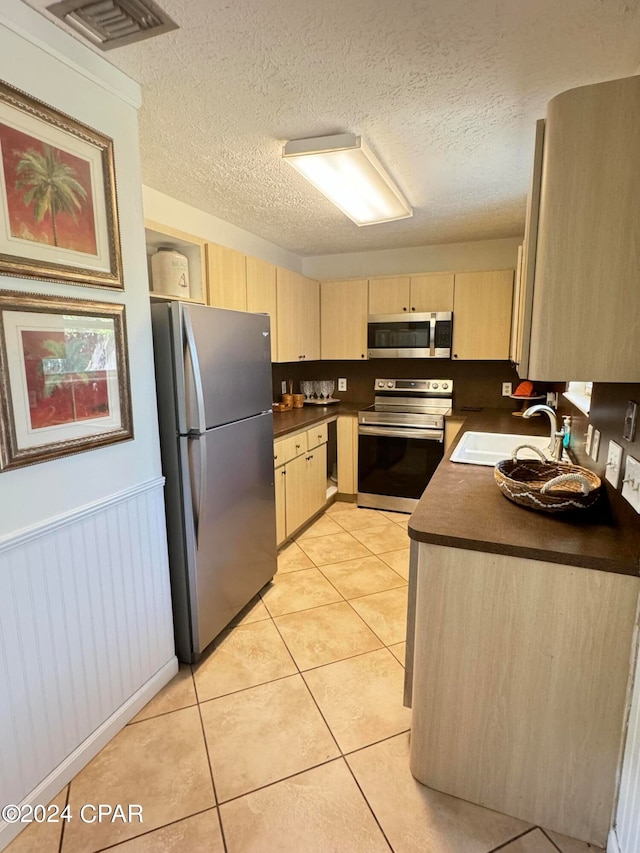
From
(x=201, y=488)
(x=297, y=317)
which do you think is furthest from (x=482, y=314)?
(x=201, y=488)

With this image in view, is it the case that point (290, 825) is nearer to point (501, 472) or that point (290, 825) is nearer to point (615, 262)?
point (501, 472)

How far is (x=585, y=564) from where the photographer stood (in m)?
1.14

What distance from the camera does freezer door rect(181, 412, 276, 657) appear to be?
1.92m

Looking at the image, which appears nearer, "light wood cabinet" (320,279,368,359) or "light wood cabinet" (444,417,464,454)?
"light wood cabinet" (444,417,464,454)

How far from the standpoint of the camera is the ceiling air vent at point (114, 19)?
1180mm

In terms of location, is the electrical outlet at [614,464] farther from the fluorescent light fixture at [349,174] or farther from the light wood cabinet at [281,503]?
the light wood cabinet at [281,503]

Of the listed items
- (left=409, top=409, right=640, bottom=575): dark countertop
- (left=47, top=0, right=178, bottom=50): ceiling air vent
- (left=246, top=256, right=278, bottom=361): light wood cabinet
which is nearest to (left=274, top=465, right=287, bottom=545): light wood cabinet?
(left=246, top=256, right=278, bottom=361): light wood cabinet

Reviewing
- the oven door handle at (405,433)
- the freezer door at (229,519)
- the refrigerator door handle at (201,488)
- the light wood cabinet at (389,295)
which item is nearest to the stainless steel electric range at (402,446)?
the oven door handle at (405,433)

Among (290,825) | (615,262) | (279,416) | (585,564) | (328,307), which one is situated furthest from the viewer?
(328,307)

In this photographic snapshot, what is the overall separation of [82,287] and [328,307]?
2880mm

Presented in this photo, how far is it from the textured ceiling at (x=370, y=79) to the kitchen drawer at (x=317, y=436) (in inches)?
67.2

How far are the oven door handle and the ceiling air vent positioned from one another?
2905mm

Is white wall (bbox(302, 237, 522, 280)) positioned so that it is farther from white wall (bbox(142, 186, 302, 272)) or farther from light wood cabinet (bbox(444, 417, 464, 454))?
light wood cabinet (bbox(444, 417, 464, 454))

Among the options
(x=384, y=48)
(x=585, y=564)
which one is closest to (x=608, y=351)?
(x=585, y=564)
